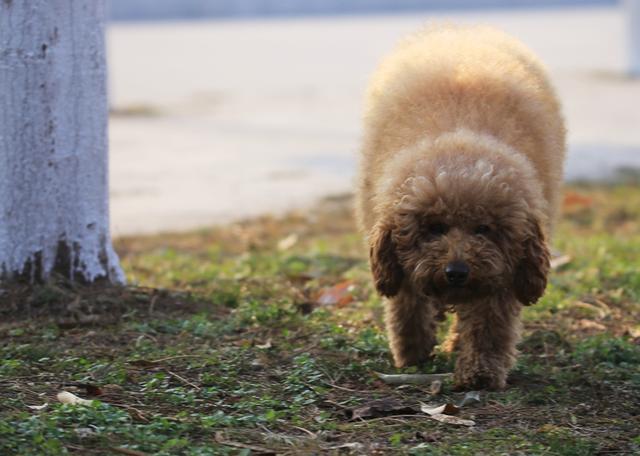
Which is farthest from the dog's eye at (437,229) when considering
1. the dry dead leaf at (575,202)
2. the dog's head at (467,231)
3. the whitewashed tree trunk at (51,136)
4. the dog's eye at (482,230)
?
the dry dead leaf at (575,202)

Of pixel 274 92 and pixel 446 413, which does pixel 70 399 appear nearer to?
pixel 446 413

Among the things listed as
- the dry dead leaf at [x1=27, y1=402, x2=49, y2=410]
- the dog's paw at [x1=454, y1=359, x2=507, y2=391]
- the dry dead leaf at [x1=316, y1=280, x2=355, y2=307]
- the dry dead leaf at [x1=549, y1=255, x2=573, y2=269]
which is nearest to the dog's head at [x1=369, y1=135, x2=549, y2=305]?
the dog's paw at [x1=454, y1=359, x2=507, y2=391]

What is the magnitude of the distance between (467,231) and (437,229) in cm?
13

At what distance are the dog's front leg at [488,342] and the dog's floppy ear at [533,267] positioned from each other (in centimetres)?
12

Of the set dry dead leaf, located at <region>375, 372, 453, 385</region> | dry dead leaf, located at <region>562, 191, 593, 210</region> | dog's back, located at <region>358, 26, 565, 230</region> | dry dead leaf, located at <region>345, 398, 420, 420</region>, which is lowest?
dry dead leaf, located at <region>562, 191, 593, 210</region>

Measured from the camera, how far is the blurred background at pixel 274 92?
10.9 metres

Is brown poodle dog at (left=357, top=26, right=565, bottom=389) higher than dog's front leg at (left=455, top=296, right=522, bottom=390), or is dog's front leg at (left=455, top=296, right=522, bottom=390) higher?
brown poodle dog at (left=357, top=26, right=565, bottom=389)

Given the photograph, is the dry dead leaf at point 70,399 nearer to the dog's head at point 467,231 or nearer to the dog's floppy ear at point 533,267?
the dog's head at point 467,231

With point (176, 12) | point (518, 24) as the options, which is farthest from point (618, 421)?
point (176, 12)

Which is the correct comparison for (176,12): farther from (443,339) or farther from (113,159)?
(443,339)

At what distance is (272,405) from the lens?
182 inches

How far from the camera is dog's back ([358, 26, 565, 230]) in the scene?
5.41 metres

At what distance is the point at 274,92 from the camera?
17.3 metres

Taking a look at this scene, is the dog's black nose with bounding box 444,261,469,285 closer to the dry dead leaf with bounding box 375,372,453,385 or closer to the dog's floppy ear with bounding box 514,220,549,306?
the dog's floppy ear with bounding box 514,220,549,306
